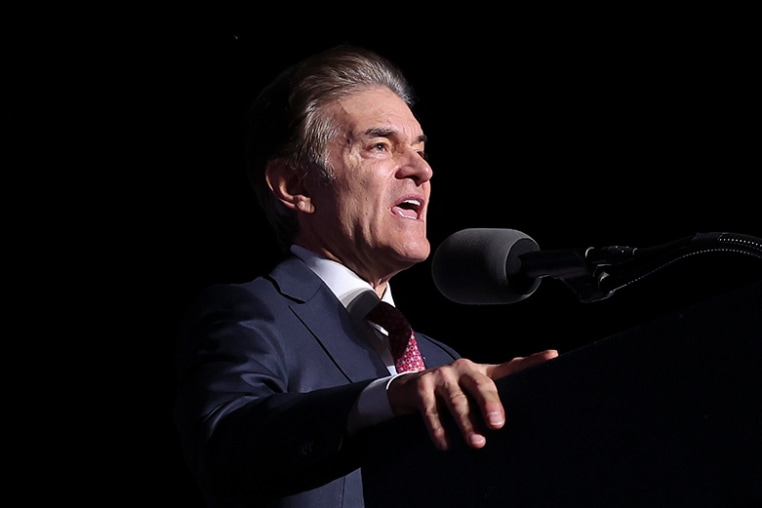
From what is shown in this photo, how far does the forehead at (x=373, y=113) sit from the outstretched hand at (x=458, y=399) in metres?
1.04

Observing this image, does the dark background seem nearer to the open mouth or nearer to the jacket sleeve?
the open mouth

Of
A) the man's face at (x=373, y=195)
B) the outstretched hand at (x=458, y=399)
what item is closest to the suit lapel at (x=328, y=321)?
the man's face at (x=373, y=195)

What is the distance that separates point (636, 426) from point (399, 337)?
0.90 m

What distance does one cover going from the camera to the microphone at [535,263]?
1.11 m

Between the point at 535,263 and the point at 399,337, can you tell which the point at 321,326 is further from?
the point at 535,263

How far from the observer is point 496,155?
3.18 m

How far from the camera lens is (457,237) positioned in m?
1.51

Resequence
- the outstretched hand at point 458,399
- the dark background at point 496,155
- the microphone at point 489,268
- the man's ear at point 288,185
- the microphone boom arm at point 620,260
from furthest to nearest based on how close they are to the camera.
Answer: the dark background at point 496,155 < the man's ear at point 288,185 < the microphone at point 489,268 < the microphone boom arm at point 620,260 < the outstretched hand at point 458,399

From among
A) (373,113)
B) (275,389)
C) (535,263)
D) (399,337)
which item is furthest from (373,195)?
(535,263)

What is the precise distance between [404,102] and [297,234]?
0.36 m

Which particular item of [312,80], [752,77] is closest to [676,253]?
[312,80]

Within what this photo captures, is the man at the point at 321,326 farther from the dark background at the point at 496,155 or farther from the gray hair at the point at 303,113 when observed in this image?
the dark background at the point at 496,155

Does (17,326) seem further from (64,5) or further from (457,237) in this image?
(457,237)

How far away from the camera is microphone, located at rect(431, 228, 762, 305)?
1.11 meters
